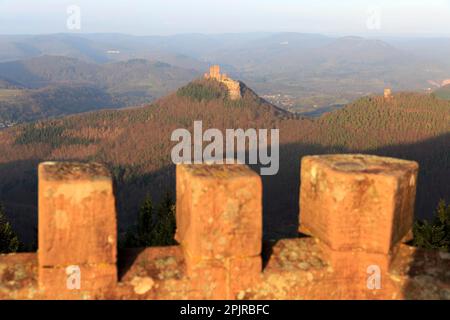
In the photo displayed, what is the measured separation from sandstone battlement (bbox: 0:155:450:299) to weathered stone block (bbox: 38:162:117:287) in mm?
12

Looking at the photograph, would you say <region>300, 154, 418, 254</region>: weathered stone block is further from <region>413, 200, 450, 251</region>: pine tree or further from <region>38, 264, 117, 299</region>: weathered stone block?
<region>413, 200, 450, 251</region>: pine tree

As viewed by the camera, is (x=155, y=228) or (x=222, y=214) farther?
(x=155, y=228)

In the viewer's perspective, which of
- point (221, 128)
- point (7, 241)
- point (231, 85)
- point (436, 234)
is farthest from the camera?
point (231, 85)

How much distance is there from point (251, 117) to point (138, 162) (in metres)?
44.0

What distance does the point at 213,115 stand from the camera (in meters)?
166

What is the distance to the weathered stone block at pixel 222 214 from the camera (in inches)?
273

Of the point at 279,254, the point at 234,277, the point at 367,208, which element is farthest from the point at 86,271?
the point at 367,208

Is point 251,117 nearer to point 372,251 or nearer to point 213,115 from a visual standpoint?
point 213,115

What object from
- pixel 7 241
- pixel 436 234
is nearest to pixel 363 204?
pixel 436 234

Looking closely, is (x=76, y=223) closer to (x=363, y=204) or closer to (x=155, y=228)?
(x=363, y=204)

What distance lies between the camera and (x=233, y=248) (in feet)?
23.4

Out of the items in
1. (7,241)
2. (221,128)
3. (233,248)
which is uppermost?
(233,248)

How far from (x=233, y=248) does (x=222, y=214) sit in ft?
1.64

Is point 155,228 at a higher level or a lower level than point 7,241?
lower
